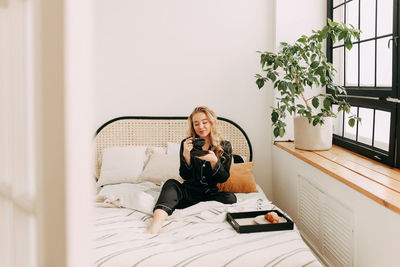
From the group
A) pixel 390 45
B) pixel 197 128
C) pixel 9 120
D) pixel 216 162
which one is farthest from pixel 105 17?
pixel 9 120

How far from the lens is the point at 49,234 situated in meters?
0.57

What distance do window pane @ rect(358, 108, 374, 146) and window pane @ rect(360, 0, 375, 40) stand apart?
552 mm

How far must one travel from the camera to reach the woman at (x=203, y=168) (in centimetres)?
279

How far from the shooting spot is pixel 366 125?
2.93 meters

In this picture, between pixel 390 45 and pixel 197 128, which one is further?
pixel 197 128

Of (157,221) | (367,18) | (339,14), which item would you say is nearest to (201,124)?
(157,221)

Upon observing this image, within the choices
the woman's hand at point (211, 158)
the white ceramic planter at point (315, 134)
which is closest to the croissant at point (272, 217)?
the woman's hand at point (211, 158)

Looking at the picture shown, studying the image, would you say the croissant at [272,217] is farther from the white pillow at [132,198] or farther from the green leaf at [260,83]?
the green leaf at [260,83]

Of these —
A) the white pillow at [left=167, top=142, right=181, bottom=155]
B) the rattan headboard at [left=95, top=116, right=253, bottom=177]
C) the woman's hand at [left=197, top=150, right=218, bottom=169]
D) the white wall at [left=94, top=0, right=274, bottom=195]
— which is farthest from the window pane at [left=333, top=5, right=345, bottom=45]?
the white pillow at [left=167, top=142, right=181, bottom=155]

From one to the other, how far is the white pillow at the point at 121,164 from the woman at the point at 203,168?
1.87 ft

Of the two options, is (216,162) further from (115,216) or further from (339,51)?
(339,51)

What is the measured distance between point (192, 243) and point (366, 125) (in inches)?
65.5

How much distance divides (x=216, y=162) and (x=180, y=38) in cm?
149

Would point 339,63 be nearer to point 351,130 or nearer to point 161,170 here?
point 351,130
